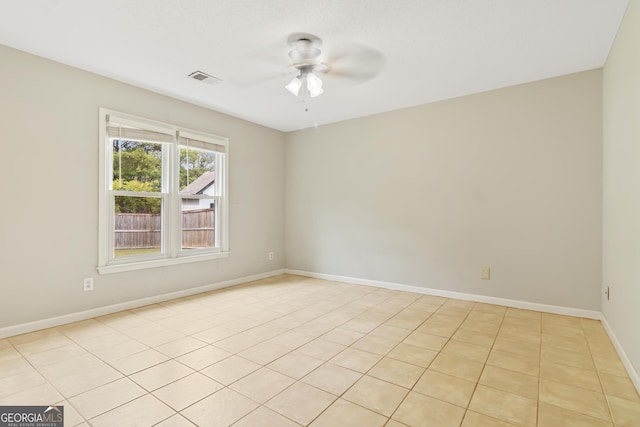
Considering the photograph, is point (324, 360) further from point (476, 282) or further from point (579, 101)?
point (579, 101)

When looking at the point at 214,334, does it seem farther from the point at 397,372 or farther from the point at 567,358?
the point at 567,358

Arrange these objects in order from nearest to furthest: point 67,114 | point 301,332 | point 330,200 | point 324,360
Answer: point 324,360, point 301,332, point 67,114, point 330,200

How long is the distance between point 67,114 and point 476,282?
465cm

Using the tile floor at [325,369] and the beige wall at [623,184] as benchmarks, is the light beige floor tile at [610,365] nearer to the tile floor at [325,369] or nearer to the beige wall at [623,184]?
the tile floor at [325,369]

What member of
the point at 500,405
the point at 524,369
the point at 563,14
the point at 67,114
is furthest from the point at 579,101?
the point at 67,114

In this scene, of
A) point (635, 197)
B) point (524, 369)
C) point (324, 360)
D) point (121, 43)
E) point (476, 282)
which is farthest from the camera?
point (476, 282)

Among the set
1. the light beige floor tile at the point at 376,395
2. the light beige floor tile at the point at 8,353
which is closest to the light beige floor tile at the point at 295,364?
the light beige floor tile at the point at 376,395

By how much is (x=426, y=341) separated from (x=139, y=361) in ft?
7.20

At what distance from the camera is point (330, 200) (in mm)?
4949

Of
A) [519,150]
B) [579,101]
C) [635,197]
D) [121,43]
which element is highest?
[121,43]

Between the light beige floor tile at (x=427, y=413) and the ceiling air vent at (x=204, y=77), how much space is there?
331 cm

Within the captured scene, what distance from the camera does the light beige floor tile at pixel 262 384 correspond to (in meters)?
1.84

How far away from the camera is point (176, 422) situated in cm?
159

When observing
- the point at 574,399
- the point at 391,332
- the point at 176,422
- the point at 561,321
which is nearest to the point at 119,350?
the point at 176,422
